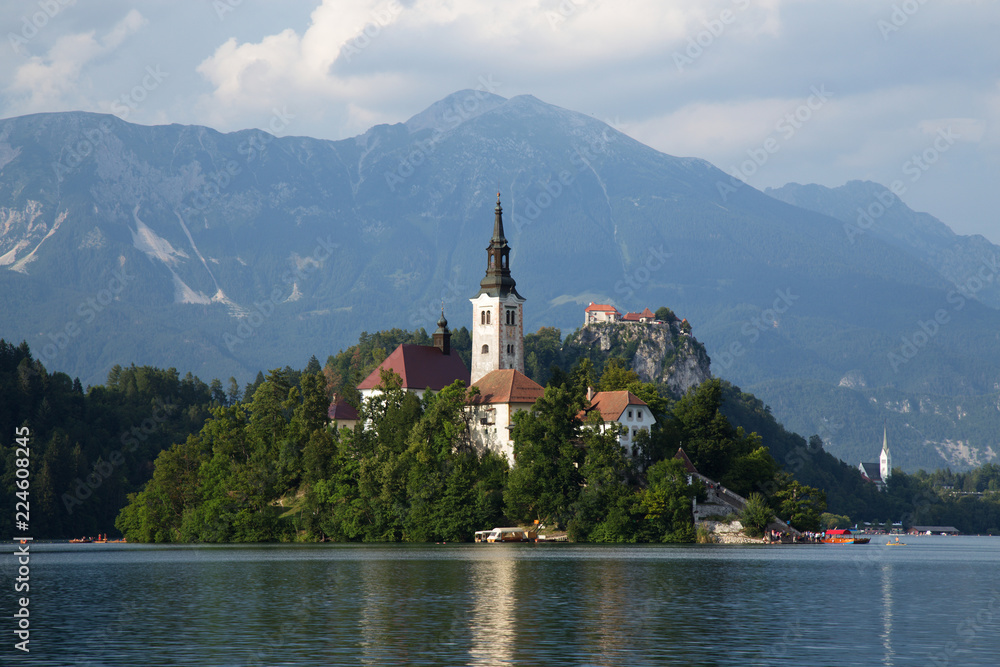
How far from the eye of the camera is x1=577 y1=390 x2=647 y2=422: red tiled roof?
10331 cm

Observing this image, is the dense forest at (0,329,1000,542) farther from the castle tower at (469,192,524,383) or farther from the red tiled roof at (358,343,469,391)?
the castle tower at (469,192,524,383)

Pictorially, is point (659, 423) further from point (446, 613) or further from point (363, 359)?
point (363, 359)

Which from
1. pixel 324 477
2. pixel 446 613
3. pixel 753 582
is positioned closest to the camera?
pixel 446 613

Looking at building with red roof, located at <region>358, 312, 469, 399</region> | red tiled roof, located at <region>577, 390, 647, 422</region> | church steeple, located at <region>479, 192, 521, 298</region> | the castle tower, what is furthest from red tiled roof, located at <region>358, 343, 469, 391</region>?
red tiled roof, located at <region>577, 390, 647, 422</region>

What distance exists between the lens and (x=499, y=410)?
109688 mm

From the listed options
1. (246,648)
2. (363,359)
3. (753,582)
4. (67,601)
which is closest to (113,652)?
(246,648)

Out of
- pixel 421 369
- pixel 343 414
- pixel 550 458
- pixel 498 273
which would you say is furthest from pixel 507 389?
pixel 343 414

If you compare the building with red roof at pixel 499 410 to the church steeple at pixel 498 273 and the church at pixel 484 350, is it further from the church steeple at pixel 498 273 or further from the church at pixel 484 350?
the church steeple at pixel 498 273

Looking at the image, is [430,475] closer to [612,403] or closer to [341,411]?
[612,403]

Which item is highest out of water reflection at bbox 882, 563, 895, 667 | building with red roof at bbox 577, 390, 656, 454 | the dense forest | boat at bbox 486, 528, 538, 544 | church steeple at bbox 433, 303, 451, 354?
church steeple at bbox 433, 303, 451, 354

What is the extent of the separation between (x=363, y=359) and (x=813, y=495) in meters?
100

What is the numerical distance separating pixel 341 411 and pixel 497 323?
20189 millimetres

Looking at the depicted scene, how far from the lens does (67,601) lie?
166 ft

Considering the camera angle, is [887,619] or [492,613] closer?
[887,619]
